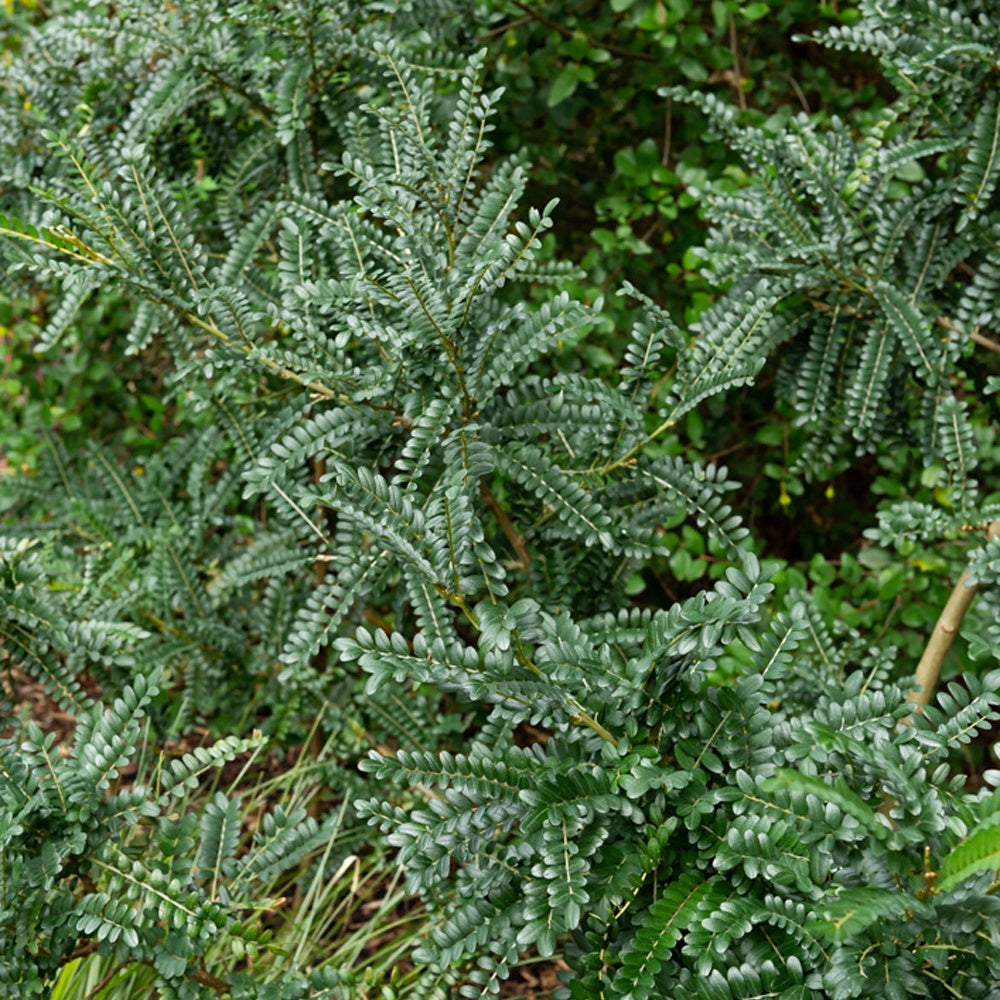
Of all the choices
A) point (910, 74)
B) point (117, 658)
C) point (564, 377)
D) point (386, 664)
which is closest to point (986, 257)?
point (910, 74)

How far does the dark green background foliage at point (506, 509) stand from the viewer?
1214 millimetres

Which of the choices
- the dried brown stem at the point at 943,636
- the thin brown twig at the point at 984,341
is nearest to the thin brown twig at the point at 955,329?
the thin brown twig at the point at 984,341

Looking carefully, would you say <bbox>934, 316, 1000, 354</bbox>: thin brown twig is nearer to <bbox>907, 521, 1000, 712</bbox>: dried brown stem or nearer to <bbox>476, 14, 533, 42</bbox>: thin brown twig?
<bbox>907, 521, 1000, 712</bbox>: dried brown stem

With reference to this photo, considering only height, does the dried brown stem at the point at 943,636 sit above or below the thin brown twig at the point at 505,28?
below

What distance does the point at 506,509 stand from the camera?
70.6 inches

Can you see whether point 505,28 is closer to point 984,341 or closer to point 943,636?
point 984,341

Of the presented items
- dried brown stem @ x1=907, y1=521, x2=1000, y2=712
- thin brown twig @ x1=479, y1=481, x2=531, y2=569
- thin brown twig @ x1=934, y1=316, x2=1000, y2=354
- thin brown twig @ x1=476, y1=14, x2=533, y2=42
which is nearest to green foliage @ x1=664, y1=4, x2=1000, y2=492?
thin brown twig @ x1=934, y1=316, x2=1000, y2=354

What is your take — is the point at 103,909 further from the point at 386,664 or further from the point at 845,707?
Answer: the point at 845,707

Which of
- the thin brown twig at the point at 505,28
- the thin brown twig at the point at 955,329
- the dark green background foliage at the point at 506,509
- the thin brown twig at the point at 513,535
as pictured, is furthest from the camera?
the thin brown twig at the point at 505,28

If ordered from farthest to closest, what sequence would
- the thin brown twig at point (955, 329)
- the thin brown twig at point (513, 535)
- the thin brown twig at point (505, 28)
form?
1. the thin brown twig at point (505, 28)
2. the thin brown twig at point (955, 329)
3. the thin brown twig at point (513, 535)

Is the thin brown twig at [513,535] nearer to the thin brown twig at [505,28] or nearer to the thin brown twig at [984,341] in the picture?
the thin brown twig at [984,341]

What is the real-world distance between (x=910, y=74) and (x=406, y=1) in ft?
3.21

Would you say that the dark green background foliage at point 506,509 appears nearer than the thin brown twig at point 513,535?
Yes

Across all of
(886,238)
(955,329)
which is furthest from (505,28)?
(955,329)
